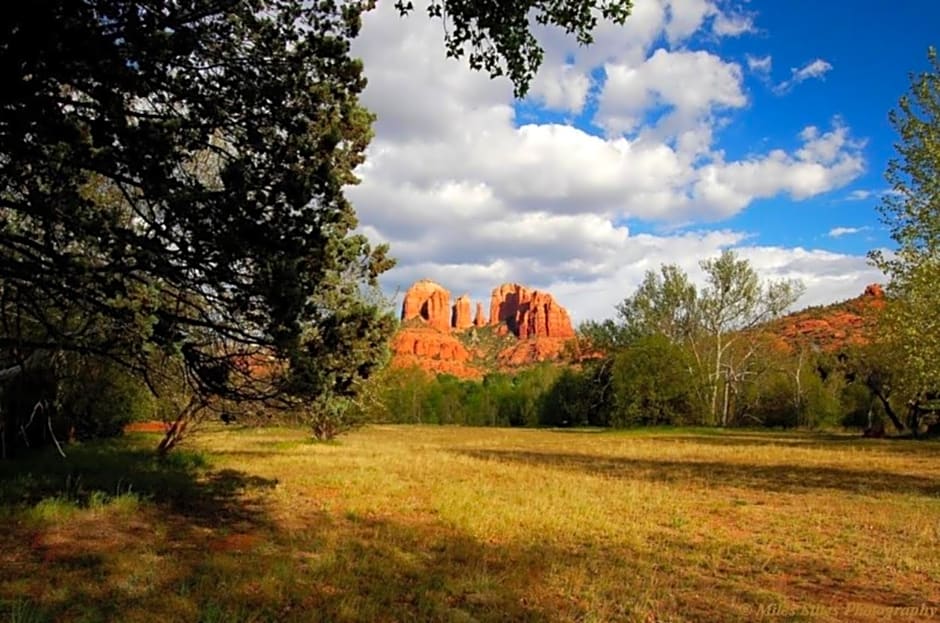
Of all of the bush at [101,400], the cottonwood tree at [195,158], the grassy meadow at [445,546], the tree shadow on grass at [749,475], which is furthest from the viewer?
the bush at [101,400]

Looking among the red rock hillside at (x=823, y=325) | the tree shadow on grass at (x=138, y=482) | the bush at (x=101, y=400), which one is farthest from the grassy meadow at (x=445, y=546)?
the red rock hillside at (x=823, y=325)

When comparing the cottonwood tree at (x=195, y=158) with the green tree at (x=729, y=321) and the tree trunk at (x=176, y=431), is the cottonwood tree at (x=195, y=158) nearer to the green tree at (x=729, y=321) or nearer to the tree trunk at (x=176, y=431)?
the tree trunk at (x=176, y=431)

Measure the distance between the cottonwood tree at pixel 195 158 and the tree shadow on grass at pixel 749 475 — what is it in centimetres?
1450

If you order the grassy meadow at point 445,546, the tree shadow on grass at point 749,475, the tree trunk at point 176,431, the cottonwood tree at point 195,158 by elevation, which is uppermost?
the cottonwood tree at point 195,158

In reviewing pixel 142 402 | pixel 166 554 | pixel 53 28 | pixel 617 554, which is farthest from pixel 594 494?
pixel 142 402

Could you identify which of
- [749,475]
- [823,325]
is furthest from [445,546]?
[823,325]

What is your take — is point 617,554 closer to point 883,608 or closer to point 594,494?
point 883,608

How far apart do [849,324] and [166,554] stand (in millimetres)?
114050

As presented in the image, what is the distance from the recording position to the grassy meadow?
23.2 ft

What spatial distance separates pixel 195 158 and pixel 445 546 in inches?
257

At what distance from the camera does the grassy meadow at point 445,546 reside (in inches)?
279

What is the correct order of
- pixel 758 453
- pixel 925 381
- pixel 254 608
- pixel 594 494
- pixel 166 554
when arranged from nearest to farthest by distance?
pixel 254 608 < pixel 166 554 < pixel 594 494 < pixel 925 381 < pixel 758 453

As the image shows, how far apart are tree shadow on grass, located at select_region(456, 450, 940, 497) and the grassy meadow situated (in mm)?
272

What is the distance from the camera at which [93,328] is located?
9.77m
